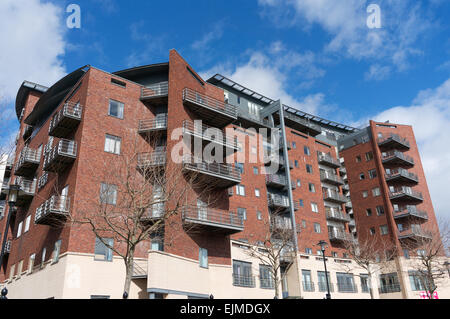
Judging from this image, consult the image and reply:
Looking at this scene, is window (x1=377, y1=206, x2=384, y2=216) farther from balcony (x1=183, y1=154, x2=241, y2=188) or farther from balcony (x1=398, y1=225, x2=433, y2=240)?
balcony (x1=183, y1=154, x2=241, y2=188)

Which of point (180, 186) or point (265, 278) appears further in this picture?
point (265, 278)

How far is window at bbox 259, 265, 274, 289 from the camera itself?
124 feet

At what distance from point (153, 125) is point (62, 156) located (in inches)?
311

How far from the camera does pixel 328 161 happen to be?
60875 millimetres

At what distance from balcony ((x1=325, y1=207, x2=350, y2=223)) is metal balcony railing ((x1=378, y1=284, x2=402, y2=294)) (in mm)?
10674

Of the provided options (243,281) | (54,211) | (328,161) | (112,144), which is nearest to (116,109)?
(112,144)

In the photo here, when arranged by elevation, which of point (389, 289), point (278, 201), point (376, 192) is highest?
point (376, 192)

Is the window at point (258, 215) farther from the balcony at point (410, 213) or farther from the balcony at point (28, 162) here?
the balcony at point (410, 213)

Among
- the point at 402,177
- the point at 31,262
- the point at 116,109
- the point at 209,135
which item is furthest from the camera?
the point at 402,177

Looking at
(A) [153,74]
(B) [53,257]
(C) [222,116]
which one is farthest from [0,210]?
(C) [222,116]

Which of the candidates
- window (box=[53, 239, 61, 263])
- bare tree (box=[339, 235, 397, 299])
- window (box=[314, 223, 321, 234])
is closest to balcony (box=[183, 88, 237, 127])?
window (box=[53, 239, 61, 263])

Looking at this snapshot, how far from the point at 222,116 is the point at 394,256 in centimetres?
3619

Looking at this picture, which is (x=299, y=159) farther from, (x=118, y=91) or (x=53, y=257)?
(x=53, y=257)

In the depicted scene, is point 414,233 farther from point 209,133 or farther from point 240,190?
point 209,133
